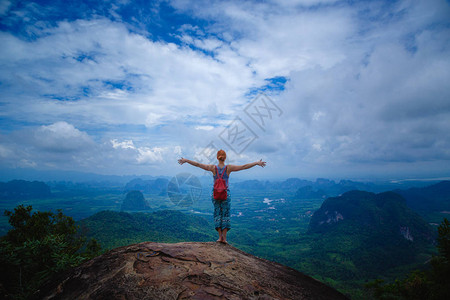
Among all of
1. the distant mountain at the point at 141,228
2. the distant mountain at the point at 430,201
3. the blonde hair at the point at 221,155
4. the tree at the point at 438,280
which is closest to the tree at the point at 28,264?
the blonde hair at the point at 221,155

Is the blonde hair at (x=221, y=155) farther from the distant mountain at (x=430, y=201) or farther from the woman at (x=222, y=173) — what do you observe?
the distant mountain at (x=430, y=201)

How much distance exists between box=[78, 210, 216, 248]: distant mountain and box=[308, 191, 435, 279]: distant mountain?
60220mm

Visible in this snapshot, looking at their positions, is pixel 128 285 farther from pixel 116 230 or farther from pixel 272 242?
pixel 272 242

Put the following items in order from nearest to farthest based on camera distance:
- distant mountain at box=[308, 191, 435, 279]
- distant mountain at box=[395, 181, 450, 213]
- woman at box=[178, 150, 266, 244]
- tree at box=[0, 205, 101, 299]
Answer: tree at box=[0, 205, 101, 299]
woman at box=[178, 150, 266, 244]
distant mountain at box=[308, 191, 435, 279]
distant mountain at box=[395, 181, 450, 213]

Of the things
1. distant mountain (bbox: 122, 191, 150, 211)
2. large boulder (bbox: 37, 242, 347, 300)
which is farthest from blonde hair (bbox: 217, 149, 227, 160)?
distant mountain (bbox: 122, 191, 150, 211)

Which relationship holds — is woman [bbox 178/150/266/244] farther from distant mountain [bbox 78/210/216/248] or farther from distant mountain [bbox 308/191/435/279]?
distant mountain [bbox 308/191/435/279]

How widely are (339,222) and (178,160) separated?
15886 centimetres

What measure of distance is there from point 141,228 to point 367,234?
4763 inches

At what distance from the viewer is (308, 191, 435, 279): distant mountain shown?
7838cm

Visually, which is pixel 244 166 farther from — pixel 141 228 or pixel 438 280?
pixel 141 228

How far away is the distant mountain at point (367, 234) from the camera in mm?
78375

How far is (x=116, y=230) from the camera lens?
77.9 m

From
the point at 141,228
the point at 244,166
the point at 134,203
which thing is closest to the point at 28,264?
the point at 244,166

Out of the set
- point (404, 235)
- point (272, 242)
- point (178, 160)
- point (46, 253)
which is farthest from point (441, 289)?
point (404, 235)
